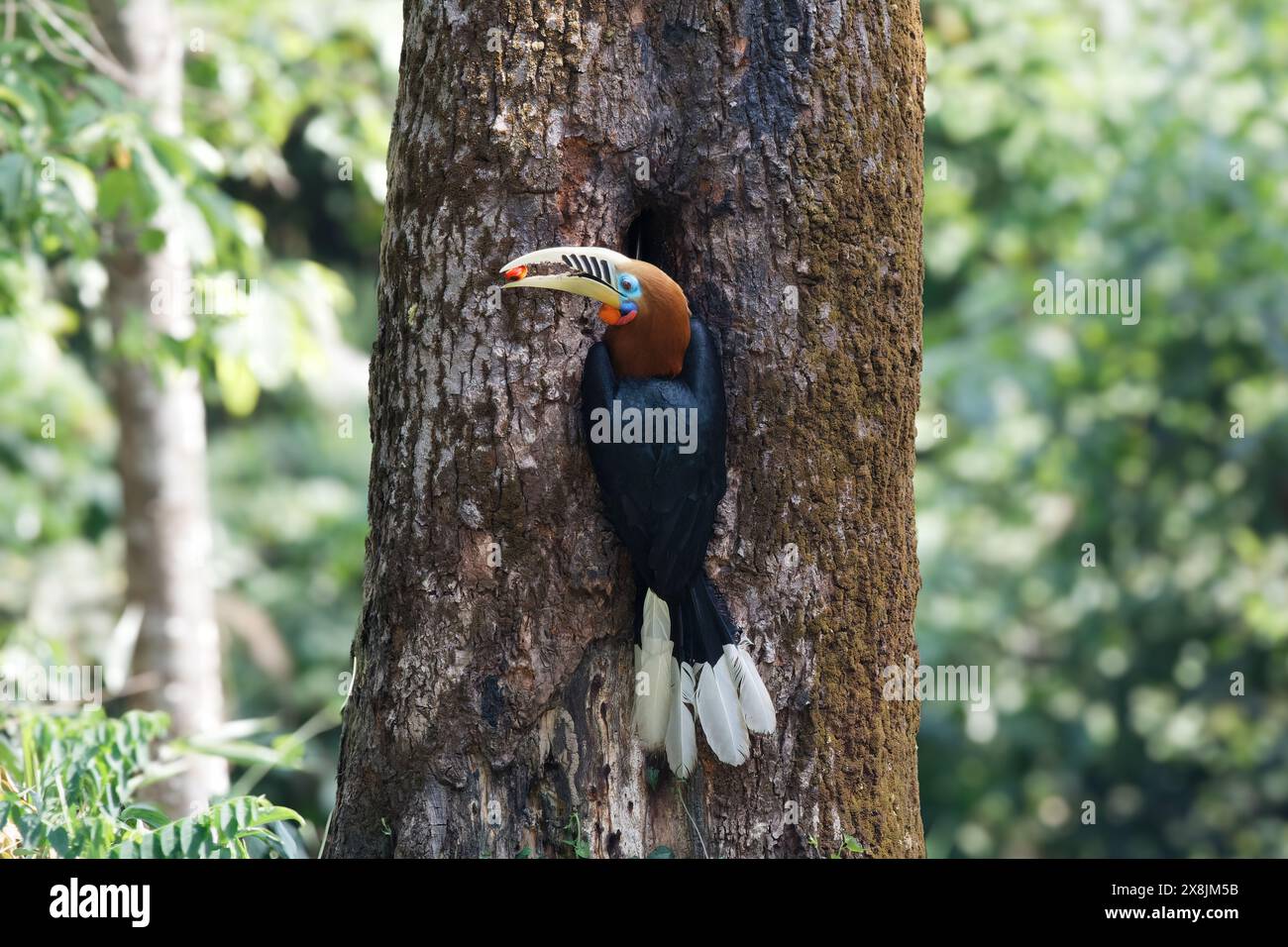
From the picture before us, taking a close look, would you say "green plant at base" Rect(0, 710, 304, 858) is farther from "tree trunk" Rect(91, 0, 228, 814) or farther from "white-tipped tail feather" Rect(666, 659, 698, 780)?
"tree trunk" Rect(91, 0, 228, 814)

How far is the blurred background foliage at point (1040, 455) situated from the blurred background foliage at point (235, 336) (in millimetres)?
38

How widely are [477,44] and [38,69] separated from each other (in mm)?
2472

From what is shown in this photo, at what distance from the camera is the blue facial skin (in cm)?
254

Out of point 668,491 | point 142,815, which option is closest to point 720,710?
point 668,491

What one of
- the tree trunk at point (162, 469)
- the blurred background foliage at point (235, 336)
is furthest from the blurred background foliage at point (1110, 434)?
the tree trunk at point (162, 469)

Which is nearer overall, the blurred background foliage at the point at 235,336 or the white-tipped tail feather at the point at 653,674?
the white-tipped tail feather at the point at 653,674

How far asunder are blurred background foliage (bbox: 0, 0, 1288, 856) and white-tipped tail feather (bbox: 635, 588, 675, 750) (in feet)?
12.8

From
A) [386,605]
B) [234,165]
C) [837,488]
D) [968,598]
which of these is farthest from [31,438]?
[968,598]

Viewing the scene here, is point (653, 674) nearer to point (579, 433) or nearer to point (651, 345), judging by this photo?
point (579, 433)

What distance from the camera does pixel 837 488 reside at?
276cm

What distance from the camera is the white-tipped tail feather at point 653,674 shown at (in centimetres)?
268

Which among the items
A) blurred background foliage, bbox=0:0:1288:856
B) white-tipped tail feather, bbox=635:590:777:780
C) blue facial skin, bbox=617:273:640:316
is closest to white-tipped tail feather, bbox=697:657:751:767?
white-tipped tail feather, bbox=635:590:777:780

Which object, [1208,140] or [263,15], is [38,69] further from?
[1208,140]

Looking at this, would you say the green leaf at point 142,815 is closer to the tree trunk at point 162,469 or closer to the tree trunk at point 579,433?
the tree trunk at point 579,433
